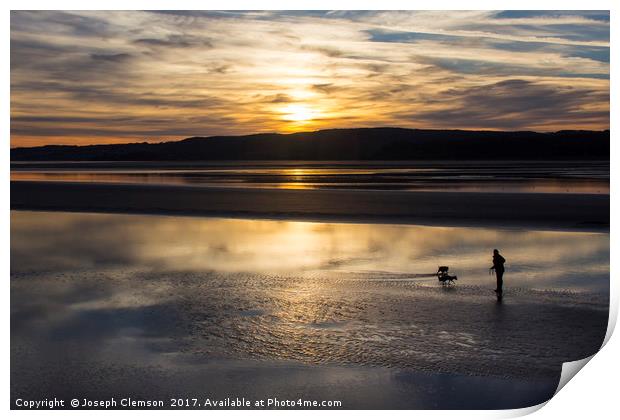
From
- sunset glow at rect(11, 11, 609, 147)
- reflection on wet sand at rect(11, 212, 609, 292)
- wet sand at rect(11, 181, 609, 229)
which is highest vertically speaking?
sunset glow at rect(11, 11, 609, 147)

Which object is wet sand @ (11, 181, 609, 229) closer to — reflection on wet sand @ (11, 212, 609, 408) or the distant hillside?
reflection on wet sand @ (11, 212, 609, 408)

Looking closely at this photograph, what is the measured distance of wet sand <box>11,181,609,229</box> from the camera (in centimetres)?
1742

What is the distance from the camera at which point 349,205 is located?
68.3 feet

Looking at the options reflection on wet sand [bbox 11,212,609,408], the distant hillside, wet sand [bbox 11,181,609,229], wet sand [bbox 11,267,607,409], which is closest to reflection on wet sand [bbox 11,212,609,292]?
reflection on wet sand [bbox 11,212,609,408]

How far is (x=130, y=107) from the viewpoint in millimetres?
14945

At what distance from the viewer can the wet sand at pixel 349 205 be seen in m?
17.4

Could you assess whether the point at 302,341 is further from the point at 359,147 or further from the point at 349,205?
the point at 359,147

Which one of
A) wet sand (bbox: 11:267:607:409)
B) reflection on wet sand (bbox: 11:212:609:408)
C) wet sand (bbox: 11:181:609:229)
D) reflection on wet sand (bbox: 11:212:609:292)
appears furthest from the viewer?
wet sand (bbox: 11:181:609:229)

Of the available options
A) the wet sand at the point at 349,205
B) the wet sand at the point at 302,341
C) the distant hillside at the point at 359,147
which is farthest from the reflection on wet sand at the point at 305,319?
the distant hillside at the point at 359,147

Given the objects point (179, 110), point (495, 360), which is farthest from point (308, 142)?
point (495, 360)

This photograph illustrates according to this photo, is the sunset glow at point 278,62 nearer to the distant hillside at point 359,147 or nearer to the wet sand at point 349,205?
the wet sand at point 349,205

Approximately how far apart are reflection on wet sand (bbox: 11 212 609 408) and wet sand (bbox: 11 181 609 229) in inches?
153

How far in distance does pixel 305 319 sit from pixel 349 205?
12.8 meters

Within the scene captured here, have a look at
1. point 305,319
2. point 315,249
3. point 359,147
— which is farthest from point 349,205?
point 359,147
